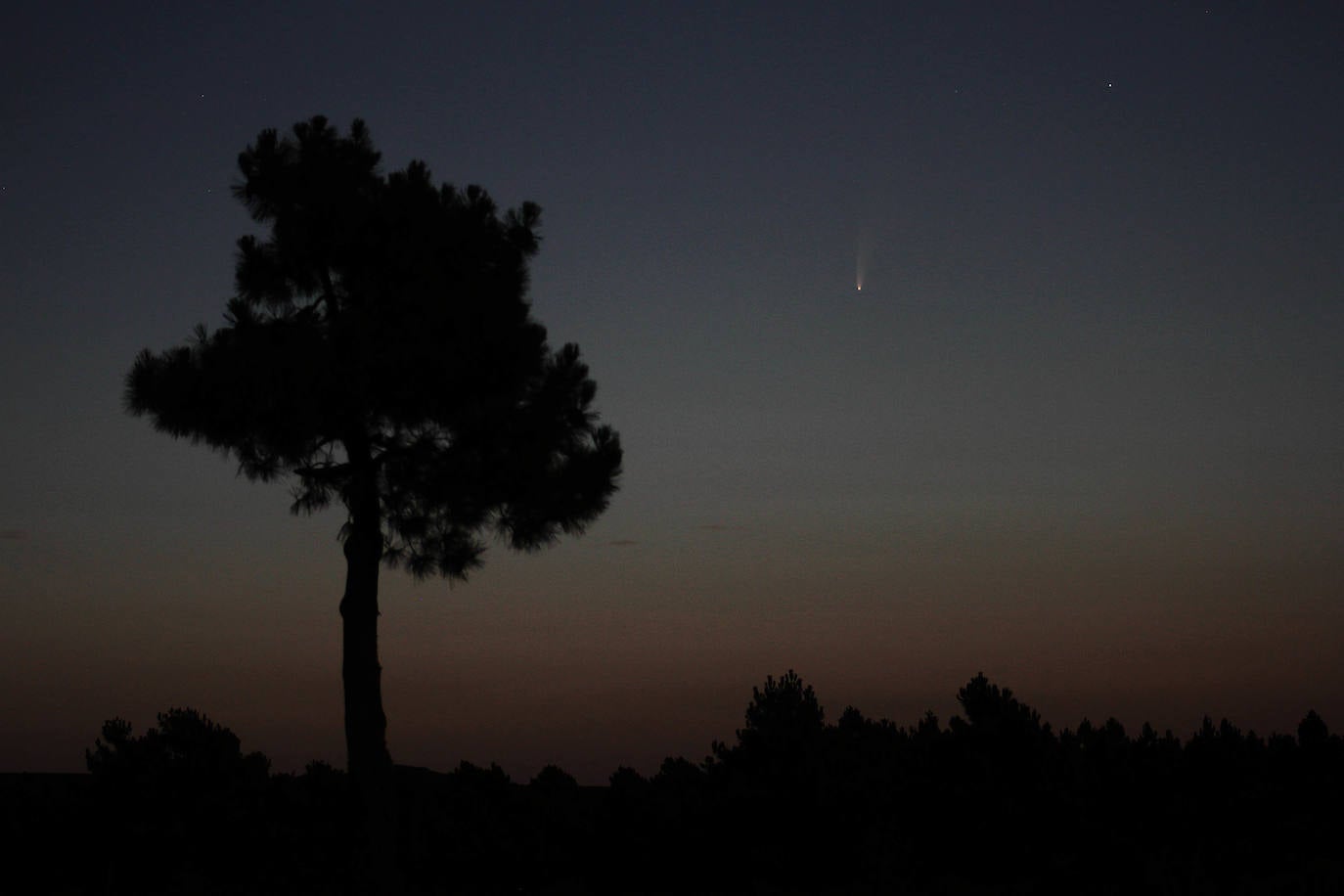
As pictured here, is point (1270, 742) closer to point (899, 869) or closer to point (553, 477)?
point (899, 869)

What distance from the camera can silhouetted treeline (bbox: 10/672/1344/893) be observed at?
17000 millimetres

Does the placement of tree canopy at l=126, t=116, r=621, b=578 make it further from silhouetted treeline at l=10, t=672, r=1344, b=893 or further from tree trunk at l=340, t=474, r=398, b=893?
silhouetted treeline at l=10, t=672, r=1344, b=893

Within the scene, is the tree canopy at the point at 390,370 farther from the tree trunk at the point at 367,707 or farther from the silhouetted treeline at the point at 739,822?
the silhouetted treeline at the point at 739,822

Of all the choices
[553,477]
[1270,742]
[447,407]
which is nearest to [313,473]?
[447,407]

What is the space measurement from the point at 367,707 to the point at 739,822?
17.2ft

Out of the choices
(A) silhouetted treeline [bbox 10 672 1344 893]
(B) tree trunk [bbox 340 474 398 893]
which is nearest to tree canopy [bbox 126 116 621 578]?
(B) tree trunk [bbox 340 474 398 893]

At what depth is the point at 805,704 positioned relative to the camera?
1822 cm

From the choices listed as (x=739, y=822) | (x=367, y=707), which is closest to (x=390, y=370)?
(x=367, y=707)

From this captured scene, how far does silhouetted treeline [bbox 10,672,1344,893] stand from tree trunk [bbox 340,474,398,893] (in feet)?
2.43

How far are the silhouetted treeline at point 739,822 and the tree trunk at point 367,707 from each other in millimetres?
740

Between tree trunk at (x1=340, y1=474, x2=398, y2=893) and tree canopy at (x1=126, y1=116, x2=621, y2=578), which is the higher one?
tree canopy at (x1=126, y1=116, x2=621, y2=578)

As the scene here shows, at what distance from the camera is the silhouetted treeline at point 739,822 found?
55.8 feet

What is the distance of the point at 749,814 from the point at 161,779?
826 centimetres

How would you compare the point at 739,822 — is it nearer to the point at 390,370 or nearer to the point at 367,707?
the point at 367,707
